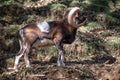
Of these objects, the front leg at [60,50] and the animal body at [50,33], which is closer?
the animal body at [50,33]

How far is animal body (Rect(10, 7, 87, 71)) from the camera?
13.1 meters

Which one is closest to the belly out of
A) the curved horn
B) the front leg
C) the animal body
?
the animal body

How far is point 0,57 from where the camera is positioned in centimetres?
1513

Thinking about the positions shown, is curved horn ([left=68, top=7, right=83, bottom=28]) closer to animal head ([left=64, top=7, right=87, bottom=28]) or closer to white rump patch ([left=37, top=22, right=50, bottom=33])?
animal head ([left=64, top=7, right=87, bottom=28])

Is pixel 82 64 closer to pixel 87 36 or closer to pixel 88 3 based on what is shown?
pixel 87 36

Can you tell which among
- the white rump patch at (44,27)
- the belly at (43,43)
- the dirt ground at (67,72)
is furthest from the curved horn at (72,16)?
the dirt ground at (67,72)

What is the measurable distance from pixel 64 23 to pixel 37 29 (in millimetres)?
921

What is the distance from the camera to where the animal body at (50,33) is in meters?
13.1

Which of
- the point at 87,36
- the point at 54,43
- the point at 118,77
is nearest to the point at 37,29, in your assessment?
the point at 54,43

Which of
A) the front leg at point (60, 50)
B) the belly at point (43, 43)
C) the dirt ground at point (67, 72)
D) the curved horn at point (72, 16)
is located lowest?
the dirt ground at point (67, 72)

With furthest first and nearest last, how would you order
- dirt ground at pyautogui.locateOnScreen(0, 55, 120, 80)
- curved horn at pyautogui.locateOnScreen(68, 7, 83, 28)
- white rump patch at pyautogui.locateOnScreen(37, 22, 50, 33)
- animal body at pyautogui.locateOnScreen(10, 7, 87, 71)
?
curved horn at pyautogui.locateOnScreen(68, 7, 83, 28) < white rump patch at pyautogui.locateOnScreen(37, 22, 50, 33) < animal body at pyautogui.locateOnScreen(10, 7, 87, 71) < dirt ground at pyautogui.locateOnScreen(0, 55, 120, 80)

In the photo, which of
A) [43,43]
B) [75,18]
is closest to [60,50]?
[43,43]

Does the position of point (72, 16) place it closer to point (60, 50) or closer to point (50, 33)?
point (50, 33)

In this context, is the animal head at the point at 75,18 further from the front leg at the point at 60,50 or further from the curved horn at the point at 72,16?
the front leg at the point at 60,50
